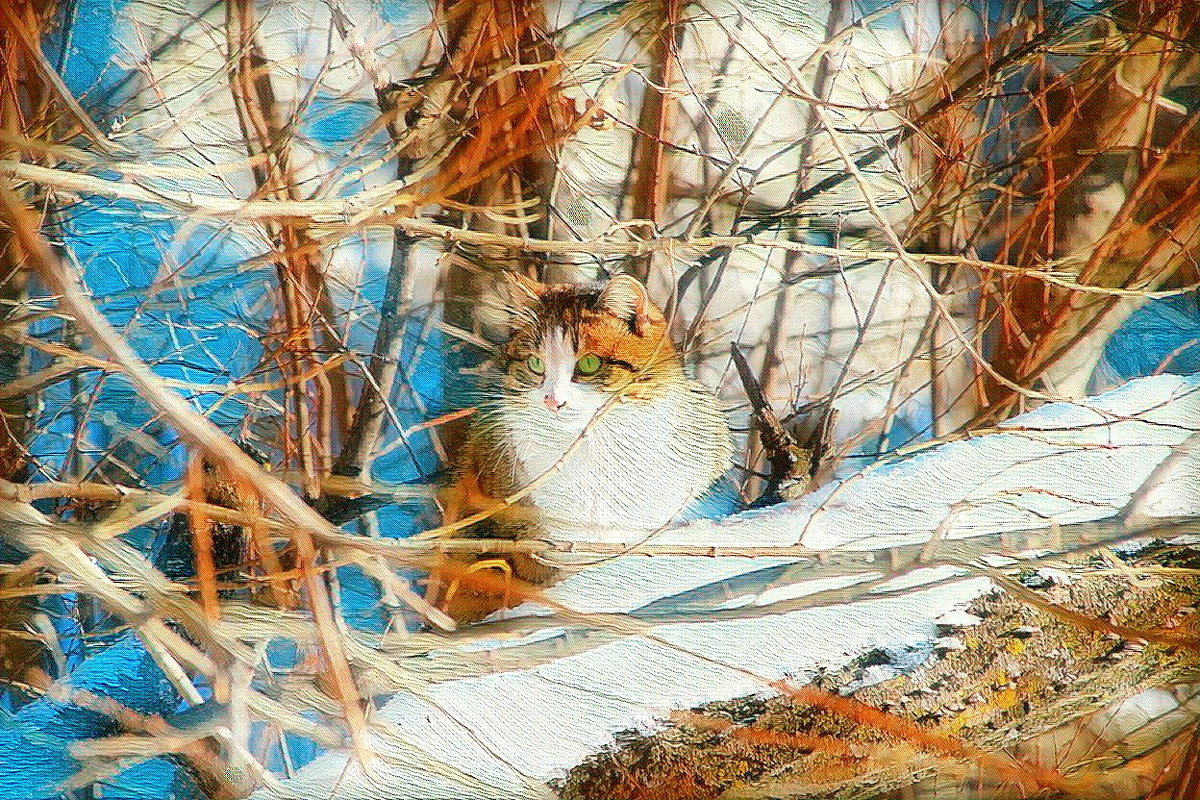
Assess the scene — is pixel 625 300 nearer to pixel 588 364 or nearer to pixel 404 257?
pixel 588 364

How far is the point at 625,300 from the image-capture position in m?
1.06

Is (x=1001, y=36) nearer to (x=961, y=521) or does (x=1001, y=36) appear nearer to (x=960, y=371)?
(x=960, y=371)

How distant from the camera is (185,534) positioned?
1.04 m

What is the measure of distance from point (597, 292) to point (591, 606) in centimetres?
36

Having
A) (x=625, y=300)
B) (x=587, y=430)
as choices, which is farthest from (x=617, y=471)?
(x=625, y=300)

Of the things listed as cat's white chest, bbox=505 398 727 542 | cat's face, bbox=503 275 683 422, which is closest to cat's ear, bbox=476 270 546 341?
cat's face, bbox=503 275 683 422

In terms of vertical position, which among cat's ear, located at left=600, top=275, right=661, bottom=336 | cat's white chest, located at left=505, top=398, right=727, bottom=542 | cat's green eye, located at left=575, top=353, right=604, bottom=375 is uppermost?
cat's ear, located at left=600, top=275, right=661, bottom=336

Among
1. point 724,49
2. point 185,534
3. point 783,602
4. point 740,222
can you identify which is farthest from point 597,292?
point 185,534

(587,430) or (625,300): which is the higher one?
(625,300)

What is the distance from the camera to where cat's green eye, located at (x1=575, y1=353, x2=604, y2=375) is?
1.08 metres

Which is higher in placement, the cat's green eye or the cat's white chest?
the cat's green eye

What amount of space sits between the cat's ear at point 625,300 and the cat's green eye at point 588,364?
6 cm

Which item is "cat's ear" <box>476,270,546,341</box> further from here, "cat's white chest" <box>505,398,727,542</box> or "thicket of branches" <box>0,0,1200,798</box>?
"cat's white chest" <box>505,398,727,542</box>

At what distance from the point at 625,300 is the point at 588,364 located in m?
0.09
